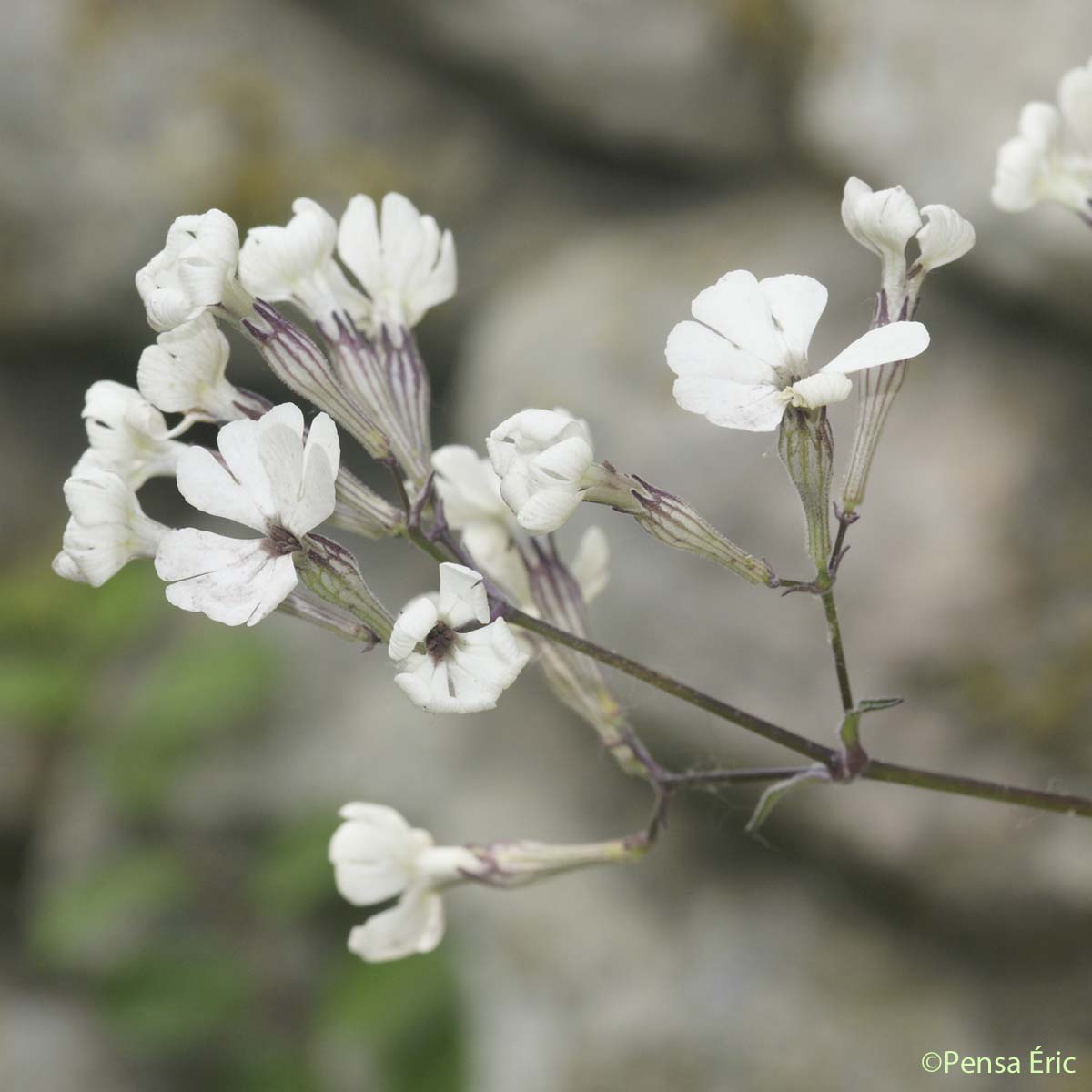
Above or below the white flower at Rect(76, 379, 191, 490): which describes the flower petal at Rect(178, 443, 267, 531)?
below

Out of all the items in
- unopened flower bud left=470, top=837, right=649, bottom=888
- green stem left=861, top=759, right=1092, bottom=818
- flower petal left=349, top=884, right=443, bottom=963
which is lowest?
flower petal left=349, top=884, right=443, bottom=963

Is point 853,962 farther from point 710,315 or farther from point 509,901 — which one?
point 710,315

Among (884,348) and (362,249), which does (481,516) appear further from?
(884,348)

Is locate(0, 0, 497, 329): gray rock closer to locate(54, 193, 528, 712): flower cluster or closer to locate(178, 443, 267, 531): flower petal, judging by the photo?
locate(54, 193, 528, 712): flower cluster

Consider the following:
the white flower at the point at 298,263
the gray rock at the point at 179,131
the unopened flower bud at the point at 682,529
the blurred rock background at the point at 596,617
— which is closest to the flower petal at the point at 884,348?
the unopened flower bud at the point at 682,529

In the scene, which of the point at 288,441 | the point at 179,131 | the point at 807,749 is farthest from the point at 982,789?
the point at 179,131

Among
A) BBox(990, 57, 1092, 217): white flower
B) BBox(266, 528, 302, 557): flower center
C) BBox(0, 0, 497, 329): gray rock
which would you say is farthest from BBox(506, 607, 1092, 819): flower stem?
BBox(0, 0, 497, 329): gray rock

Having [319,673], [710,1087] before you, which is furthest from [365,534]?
[319,673]
